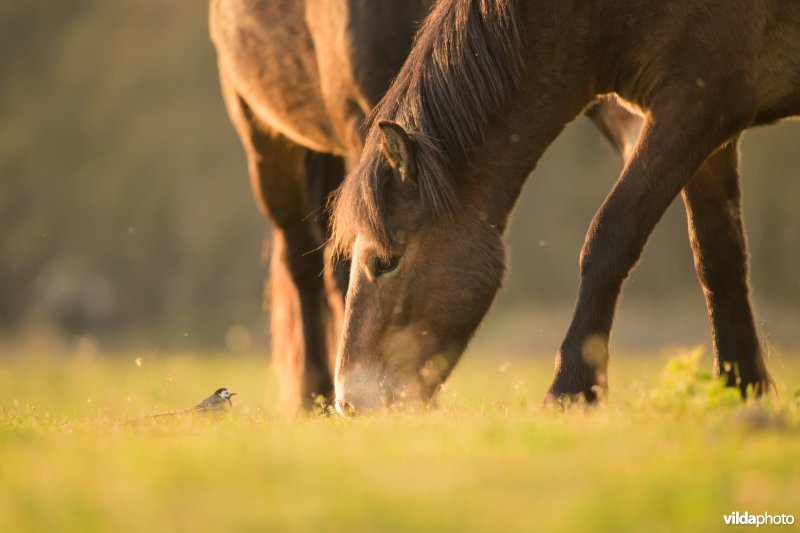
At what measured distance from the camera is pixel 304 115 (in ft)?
20.9

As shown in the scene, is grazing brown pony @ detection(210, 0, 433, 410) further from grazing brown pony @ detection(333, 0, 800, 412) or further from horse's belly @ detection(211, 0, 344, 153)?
grazing brown pony @ detection(333, 0, 800, 412)

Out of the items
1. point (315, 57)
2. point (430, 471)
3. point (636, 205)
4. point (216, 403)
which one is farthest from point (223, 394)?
point (315, 57)

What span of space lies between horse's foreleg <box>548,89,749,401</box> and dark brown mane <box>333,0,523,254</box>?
0.67 metres

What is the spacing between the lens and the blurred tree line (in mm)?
19906

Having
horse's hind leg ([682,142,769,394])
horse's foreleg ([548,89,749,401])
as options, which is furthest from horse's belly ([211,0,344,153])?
horse's foreleg ([548,89,749,401])

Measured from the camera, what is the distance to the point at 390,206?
463 cm

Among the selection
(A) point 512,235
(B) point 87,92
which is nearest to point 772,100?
(A) point 512,235

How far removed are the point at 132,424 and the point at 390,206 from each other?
140 cm

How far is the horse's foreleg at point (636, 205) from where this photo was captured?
4152mm

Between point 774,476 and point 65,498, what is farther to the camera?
point 774,476

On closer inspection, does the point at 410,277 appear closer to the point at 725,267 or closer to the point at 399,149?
the point at 399,149

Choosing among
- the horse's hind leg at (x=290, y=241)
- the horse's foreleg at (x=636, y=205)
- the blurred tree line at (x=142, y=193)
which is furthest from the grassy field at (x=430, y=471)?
the blurred tree line at (x=142, y=193)

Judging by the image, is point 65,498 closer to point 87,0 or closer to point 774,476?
point 774,476

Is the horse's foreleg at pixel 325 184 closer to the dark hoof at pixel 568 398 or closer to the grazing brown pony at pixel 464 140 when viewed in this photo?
the grazing brown pony at pixel 464 140
